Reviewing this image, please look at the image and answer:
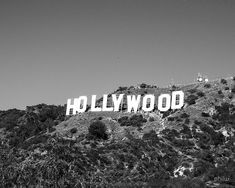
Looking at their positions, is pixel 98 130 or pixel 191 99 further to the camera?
pixel 191 99

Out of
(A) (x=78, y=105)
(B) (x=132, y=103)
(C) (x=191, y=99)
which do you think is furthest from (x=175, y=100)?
(A) (x=78, y=105)

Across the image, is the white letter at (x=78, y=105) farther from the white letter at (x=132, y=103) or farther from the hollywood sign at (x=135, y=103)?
the white letter at (x=132, y=103)

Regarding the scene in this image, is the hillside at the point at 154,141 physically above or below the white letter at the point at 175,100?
below

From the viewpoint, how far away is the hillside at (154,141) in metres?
76.1

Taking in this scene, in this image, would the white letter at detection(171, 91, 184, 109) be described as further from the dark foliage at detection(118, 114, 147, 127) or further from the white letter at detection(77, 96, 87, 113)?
the white letter at detection(77, 96, 87, 113)

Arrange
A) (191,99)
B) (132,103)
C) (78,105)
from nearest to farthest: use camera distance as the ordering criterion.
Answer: (191,99) → (132,103) → (78,105)

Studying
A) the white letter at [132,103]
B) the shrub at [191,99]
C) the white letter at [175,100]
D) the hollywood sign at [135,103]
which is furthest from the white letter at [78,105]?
the shrub at [191,99]

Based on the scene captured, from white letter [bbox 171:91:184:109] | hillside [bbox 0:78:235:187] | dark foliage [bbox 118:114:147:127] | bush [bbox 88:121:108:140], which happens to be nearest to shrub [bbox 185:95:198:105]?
hillside [bbox 0:78:235:187]

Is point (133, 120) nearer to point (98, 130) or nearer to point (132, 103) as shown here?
point (132, 103)

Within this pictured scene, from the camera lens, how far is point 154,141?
298ft

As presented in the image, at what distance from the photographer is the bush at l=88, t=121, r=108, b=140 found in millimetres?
95500

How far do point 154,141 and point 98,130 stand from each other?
496 inches

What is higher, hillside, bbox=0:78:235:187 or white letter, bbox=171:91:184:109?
white letter, bbox=171:91:184:109

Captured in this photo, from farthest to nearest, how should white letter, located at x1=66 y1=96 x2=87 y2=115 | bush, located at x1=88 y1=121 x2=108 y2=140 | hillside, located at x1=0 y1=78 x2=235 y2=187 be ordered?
white letter, located at x1=66 y1=96 x2=87 y2=115
bush, located at x1=88 y1=121 x2=108 y2=140
hillside, located at x1=0 y1=78 x2=235 y2=187
